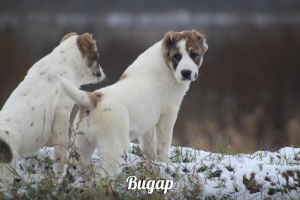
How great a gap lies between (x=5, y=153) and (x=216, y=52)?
1283 cm

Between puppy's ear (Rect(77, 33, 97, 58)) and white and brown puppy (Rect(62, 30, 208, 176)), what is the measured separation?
650 millimetres

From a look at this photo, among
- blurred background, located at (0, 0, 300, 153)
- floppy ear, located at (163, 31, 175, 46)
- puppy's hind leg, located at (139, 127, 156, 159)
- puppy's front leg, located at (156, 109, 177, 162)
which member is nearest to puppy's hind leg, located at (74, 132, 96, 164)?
puppy's front leg, located at (156, 109, 177, 162)

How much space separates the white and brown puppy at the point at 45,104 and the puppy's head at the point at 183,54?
39.2 inches

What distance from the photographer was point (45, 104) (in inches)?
211

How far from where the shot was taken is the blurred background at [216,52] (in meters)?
13.4

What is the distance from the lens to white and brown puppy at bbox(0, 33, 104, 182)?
15.9 ft

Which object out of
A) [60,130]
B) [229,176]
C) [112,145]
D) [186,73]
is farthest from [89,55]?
[229,176]

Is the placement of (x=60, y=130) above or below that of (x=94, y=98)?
below

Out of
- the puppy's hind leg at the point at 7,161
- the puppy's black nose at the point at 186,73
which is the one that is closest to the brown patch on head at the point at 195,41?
the puppy's black nose at the point at 186,73

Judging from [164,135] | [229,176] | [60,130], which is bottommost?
[229,176]

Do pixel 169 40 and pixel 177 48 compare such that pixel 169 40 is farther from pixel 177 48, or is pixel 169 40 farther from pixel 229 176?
pixel 229 176

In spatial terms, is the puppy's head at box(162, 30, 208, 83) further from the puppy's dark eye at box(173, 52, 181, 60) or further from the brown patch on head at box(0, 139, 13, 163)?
the brown patch on head at box(0, 139, 13, 163)

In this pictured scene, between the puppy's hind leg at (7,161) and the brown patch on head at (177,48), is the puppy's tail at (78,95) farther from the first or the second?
the brown patch on head at (177,48)

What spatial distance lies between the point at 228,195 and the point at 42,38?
1447 centimetres
